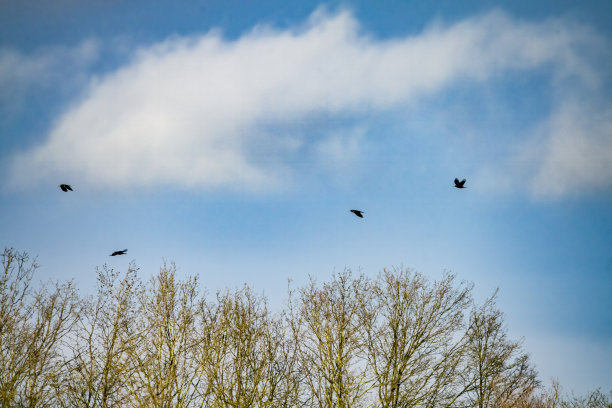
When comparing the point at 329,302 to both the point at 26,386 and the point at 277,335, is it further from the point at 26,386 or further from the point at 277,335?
the point at 26,386

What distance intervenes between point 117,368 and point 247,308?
→ 600 centimetres

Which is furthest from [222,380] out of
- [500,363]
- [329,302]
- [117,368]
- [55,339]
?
[500,363]

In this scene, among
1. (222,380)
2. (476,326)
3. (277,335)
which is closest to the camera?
(222,380)

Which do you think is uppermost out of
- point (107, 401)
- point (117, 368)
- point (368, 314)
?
point (368, 314)

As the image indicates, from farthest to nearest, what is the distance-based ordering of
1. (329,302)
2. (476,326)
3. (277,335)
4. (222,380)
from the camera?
(476,326)
(329,302)
(277,335)
(222,380)

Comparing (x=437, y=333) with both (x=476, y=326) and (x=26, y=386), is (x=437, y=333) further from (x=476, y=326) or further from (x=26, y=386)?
(x=26, y=386)

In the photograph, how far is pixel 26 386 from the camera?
61.8 feet

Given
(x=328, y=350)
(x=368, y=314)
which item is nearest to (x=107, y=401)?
(x=328, y=350)

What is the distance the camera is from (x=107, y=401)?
18.8m

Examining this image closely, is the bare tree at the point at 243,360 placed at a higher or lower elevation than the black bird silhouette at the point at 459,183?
lower

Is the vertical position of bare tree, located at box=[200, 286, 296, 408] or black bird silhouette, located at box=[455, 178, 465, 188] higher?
black bird silhouette, located at box=[455, 178, 465, 188]

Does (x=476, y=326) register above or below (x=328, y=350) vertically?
above

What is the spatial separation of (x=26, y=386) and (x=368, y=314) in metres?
15.2

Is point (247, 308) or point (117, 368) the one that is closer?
point (117, 368)
